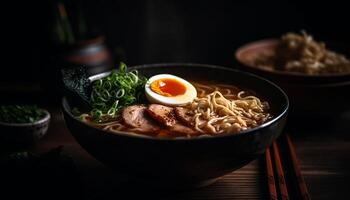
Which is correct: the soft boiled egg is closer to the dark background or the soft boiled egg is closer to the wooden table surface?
the wooden table surface

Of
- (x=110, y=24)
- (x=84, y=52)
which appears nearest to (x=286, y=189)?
(x=84, y=52)

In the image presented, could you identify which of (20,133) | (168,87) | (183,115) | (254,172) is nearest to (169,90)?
(168,87)

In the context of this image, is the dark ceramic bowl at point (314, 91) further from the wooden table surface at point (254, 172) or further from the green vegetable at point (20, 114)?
the green vegetable at point (20, 114)

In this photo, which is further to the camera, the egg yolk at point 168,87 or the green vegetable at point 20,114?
the green vegetable at point 20,114

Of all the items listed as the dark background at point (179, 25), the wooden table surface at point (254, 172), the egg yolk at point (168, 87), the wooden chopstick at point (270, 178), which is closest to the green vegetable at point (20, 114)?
the wooden table surface at point (254, 172)

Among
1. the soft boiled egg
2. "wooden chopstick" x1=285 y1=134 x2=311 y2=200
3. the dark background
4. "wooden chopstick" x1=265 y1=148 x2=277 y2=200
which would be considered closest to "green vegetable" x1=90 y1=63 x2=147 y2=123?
the soft boiled egg

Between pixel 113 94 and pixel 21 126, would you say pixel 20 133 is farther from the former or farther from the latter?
pixel 113 94

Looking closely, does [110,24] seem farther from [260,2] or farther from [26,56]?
[260,2]
